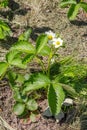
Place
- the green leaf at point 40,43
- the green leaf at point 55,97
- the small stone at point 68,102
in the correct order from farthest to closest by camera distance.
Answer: the small stone at point 68,102 → the green leaf at point 40,43 → the green leaf at point 55,97

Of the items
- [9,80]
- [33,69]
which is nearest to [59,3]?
[33,69]

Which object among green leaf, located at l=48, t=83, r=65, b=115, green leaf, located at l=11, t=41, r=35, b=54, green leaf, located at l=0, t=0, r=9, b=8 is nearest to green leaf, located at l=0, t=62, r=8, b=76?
green leaf, located at l=11, t=41, r=35, b=54

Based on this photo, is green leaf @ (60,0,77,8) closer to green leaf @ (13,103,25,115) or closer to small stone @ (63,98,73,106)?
small stone @ (63,98,73,106)

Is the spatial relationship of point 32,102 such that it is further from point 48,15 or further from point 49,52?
point 48,15

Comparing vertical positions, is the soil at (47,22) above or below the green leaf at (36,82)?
above

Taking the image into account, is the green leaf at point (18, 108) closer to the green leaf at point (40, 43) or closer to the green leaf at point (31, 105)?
the green leaf at point (31, 105)

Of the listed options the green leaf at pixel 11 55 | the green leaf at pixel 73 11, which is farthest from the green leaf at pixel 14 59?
the green leaf at pixel 73 11

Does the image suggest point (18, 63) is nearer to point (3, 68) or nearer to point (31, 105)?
point (3, 68)
